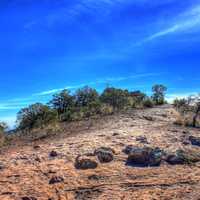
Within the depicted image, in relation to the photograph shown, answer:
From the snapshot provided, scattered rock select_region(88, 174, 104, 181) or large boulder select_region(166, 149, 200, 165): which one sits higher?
large boulder select_region(166, 149, 200, 165)

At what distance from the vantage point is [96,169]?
12797mm

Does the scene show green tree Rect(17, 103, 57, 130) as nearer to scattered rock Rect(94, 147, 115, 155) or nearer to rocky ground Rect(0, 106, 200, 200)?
rocky ground Rect(0, 106, 200, 200)

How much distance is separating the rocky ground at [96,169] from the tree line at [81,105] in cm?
625

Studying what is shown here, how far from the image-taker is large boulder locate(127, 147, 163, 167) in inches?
524

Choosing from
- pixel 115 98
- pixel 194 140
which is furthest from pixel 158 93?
pixel 194 140

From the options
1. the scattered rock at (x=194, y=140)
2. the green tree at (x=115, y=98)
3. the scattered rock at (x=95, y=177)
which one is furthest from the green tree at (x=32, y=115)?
the scattered rock at (x=95, y=177)

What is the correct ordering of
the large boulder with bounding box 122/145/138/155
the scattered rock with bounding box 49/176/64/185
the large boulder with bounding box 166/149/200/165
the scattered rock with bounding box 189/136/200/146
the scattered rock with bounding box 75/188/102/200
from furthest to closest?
the scattered rock with bounding box 189/136/200/146, the large boulder with bounding box 122/145/138/155, the large boulder with bounding box 166/149/200/165, the scattered rock with bounding box 49/176/64/185, the scattered rock with bounding box 75/188/102/200

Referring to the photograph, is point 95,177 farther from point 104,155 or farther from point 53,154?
point 53,154

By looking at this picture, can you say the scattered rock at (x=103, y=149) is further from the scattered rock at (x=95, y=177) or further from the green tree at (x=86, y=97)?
the green tree at (x=86, y=97)

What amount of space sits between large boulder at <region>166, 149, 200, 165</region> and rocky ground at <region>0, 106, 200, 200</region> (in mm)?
92

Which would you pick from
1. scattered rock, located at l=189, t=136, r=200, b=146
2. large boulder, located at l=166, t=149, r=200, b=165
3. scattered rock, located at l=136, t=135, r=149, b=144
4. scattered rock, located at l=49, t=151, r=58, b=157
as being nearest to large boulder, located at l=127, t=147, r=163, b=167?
large boulder, located at l=166, t=149, r=200, b=165

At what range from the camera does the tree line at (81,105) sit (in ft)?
81.7

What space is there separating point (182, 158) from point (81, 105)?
19174mm

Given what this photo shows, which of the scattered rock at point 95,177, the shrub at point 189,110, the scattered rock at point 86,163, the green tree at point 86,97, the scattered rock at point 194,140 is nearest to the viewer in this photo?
the scattered rock at point 95,177
